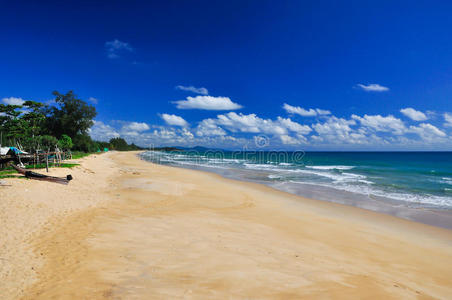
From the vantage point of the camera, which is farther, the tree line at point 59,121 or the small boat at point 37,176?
the tree line at point 59,121

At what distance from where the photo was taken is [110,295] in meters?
3.69

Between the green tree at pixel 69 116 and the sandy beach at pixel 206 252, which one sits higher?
the green tree at pixel 69 116

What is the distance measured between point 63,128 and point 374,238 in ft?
193

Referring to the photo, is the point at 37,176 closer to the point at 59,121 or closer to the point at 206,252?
the point at 206,252

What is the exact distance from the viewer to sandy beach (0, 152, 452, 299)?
4.03 metres

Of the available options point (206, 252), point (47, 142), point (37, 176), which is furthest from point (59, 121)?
point (206, 252)

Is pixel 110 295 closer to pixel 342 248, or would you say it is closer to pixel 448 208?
pixel 342 248

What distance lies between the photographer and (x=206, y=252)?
5.47 metres

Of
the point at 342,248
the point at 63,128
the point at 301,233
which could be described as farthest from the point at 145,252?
the point at 63,128

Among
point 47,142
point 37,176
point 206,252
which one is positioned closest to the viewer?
point 206,252

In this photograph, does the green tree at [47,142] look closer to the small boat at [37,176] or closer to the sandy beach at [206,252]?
the small boat at [37,176]

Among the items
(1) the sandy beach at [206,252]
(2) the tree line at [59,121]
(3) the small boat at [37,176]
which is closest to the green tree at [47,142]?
(2) the tree line at [59,121]

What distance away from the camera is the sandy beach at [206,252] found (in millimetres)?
4031

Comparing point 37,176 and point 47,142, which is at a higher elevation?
point 47,142
